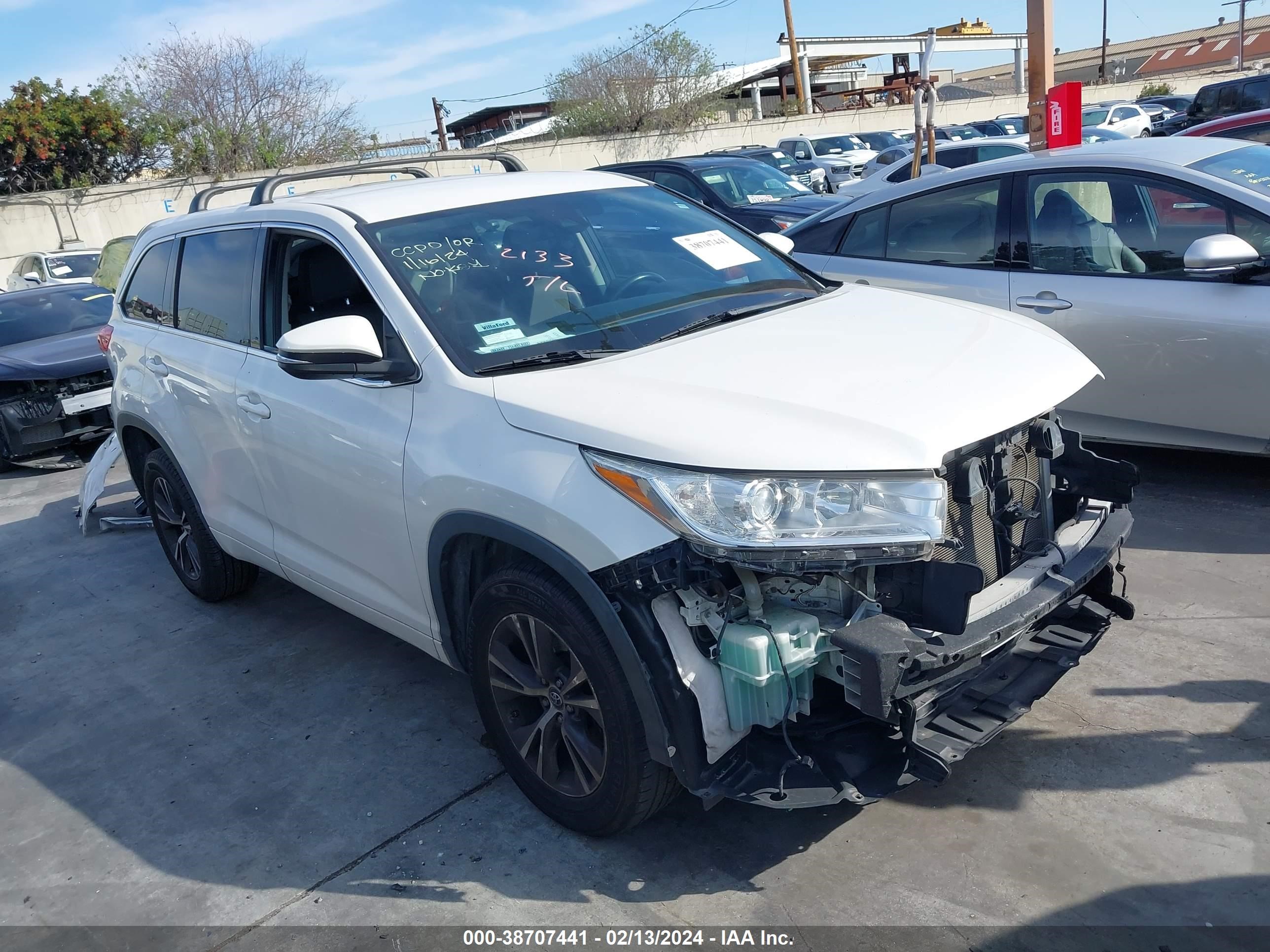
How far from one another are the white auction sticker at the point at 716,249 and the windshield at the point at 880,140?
2546 centimetres

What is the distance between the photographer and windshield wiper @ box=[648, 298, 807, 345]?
3279 millimetres

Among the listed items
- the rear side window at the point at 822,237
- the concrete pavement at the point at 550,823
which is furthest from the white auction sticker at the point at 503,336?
the rear side window at the point at 822,237

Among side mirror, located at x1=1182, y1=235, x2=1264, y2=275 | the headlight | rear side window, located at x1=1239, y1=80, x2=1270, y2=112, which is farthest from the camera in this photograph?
rear side window, located at x1=1239, y1=80, x2=1270, y2=112

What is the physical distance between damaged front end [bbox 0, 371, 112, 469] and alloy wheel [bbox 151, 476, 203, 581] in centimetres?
376

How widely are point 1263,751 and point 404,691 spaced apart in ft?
9.87

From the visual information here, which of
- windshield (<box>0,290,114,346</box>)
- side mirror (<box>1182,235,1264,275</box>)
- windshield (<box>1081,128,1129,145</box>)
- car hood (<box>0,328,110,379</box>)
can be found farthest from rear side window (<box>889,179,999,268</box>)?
windshield (<box>1081,128,1129,145</box>)

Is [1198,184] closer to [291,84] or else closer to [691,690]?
[691,690]

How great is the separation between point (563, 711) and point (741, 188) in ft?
34.6

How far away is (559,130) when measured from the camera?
4194cm

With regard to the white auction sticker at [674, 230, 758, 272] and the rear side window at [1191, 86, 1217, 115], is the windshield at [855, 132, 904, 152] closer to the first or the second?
the rear side window at [1191, 86, 1217, 115]

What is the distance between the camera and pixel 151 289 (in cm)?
509

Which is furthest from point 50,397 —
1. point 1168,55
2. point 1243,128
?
point 1168,55

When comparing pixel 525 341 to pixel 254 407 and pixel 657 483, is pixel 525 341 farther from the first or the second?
pixel 254 407

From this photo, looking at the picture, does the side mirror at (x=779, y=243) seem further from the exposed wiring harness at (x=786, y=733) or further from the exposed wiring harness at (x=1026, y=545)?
the exposed wiring harness at (x=786, y=733)
